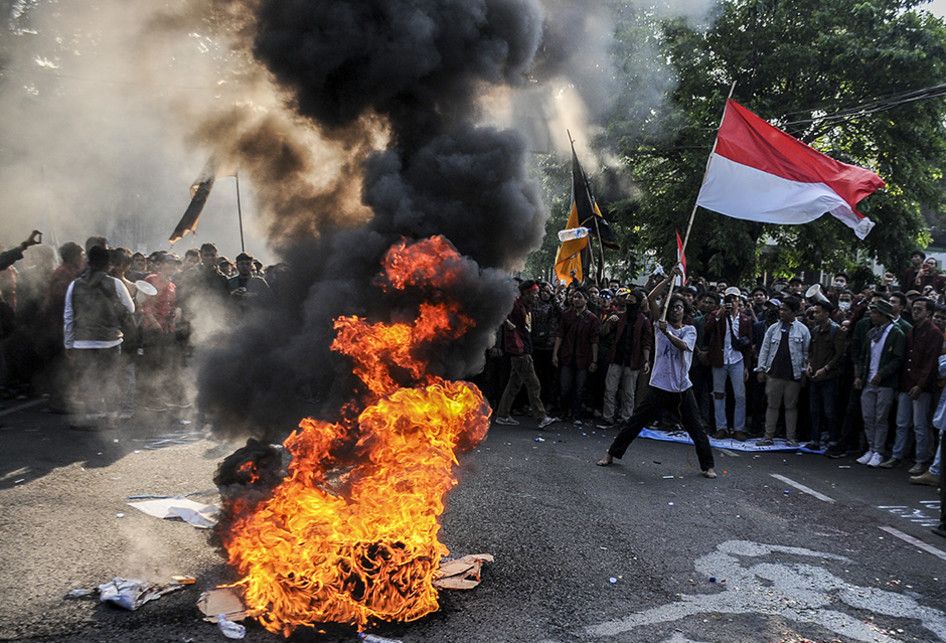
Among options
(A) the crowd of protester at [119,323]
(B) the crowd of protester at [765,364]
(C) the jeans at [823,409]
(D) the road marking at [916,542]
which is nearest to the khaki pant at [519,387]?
(B) the crowd of protester at [765,364]

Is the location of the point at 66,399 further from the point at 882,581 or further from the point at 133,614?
the point at 882,581

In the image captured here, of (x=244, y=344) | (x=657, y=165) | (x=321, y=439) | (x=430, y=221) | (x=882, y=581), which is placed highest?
(x=657, y=165)

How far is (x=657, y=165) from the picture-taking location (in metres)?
20.4

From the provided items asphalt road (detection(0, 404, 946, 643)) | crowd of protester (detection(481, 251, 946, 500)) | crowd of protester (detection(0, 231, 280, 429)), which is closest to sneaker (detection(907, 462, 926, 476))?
crowd of protester (detection(481, 251, 946, 500))

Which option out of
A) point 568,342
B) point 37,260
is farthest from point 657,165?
point 37,260

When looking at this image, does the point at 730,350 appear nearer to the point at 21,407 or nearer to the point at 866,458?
the point at 866,458

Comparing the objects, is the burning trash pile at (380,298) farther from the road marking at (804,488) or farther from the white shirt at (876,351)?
the white shirt at (876,351)

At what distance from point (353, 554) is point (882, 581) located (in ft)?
A: 11.7

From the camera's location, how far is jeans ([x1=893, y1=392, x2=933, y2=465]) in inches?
331

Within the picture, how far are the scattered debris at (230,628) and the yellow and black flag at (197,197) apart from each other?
3.75 metres

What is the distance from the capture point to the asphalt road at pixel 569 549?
381 centimetres

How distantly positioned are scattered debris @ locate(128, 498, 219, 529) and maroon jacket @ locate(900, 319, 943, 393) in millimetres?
7909

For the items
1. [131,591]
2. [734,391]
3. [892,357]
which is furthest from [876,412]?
[131,591]

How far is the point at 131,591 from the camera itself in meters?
3.82
